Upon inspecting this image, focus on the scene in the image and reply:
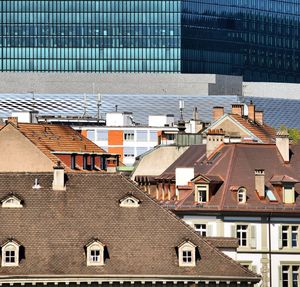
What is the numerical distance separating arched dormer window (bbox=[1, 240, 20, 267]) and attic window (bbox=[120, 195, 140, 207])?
592cm

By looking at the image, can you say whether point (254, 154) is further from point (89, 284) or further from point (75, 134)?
point (75, 134)

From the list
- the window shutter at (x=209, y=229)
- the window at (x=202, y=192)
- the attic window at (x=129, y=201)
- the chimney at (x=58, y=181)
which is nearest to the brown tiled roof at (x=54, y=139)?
the window at (x=202, y=192)

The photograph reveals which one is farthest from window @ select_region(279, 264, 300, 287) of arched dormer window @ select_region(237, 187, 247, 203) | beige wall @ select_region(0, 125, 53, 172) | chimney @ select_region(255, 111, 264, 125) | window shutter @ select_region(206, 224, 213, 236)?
A: chimney @ select_region(255, 111, 264, 125)

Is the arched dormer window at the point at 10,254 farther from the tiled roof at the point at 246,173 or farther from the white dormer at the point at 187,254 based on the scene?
the tiled roof at the point at 246,173

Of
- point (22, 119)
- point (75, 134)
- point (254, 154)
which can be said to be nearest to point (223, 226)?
point (254, 154)

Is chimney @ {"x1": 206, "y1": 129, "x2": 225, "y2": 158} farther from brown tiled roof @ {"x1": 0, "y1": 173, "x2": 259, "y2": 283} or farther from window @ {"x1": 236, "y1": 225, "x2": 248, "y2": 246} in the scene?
brown tiled roof @ {"x1": 0, "y1": 173, "x2": 259, "y2": 283}

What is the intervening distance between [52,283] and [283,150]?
1241 inches

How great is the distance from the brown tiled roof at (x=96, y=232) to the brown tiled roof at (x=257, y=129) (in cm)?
6856

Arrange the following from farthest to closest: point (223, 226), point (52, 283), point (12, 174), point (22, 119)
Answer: point (22, 119), point (223, 226), point (12, 174), point (52, 283)

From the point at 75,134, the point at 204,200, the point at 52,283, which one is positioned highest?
the point at 75,134

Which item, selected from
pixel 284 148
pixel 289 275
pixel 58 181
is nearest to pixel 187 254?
pixel 58 181

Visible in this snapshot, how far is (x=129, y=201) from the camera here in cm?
8888

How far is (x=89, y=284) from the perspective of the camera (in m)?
84.6

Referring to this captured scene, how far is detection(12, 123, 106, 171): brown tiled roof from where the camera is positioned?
130 meters
